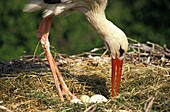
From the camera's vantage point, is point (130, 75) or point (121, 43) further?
point (130, 75)

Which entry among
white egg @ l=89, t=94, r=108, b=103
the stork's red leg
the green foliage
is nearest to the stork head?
white egg @ l=89, t=94, r=108, b=103

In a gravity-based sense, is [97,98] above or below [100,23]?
below

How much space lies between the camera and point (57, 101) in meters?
5.49

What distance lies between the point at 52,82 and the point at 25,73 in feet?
0.97

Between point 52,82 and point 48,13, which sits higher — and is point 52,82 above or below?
below

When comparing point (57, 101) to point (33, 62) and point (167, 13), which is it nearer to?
point (33, 62)

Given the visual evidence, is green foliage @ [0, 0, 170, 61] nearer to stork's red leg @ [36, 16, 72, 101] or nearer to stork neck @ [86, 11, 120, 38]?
stork's red leg @ [36, 16, 72, 101]

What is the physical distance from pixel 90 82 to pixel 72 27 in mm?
3917

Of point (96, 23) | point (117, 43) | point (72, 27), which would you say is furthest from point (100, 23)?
point (72, 27)

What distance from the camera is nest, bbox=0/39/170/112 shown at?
16.9 feet

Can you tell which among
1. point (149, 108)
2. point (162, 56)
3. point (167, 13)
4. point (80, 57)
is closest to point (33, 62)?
point (80, 57)

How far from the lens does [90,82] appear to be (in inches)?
247

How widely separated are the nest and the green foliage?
1.34 metres

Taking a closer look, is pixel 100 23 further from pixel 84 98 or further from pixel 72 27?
pixel 72 27
